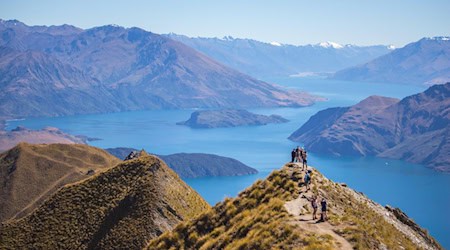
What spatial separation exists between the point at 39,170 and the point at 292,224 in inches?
3228

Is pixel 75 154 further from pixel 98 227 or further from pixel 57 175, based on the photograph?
pixel 98 227

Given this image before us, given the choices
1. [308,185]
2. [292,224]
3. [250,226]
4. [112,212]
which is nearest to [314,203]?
[292,224]

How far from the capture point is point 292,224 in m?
24.7

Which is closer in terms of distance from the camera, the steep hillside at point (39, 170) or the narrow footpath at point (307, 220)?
the narrow footpath at point (307, 220)

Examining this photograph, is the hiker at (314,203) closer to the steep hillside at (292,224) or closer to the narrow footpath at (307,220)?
the narrow footpath at (307,220)

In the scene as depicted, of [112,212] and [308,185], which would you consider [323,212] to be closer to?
[308,185]

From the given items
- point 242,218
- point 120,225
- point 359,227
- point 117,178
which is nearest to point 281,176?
point 242,218

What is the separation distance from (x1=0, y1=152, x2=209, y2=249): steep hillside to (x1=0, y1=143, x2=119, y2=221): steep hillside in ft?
109

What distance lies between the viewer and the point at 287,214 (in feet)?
86.5

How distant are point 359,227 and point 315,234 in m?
2.33

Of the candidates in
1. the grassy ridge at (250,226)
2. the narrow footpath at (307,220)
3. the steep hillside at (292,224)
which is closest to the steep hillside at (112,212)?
the grassy ridge at (250,226)

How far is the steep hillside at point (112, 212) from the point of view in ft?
150

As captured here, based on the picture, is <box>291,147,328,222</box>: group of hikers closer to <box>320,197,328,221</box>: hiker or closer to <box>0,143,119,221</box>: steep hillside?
<box>320,197,328,221</box>: hiker

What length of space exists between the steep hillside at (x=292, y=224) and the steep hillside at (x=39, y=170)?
58.1 m
